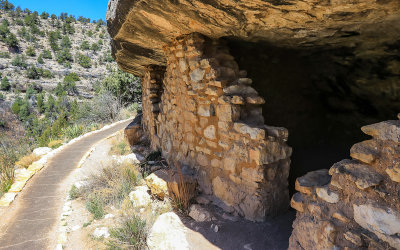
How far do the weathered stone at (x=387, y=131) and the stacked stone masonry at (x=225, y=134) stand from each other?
3.15ft

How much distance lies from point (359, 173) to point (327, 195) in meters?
0.25

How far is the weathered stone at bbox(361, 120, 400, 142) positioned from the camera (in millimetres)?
1186

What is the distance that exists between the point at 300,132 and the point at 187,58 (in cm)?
243

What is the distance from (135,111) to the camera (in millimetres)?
12766

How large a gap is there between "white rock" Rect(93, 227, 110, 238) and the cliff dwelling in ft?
4.09

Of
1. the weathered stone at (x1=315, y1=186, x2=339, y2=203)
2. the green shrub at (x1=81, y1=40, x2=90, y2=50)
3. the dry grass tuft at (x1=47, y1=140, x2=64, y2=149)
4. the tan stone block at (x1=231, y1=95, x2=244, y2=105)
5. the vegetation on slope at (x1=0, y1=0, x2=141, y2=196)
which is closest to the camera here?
the weathered stone at (x1=315, y1=186, x2=339, y2=203)

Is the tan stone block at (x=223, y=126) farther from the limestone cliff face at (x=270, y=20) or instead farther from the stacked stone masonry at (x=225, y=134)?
the limestone cliff face at (x=270, y=20)

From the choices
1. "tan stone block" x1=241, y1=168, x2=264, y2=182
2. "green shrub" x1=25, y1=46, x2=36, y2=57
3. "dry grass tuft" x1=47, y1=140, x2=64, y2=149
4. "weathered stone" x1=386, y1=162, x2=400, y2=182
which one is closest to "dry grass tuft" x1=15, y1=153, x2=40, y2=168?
"dry grass tuft" x1=47, y1=140, x2=64, y2=149

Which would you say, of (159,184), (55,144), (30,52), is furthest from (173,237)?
(30,52)

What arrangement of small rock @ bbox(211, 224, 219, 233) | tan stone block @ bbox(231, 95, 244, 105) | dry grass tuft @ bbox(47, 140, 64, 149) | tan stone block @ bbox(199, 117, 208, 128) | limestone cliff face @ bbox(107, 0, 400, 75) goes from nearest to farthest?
limestone cliff face @ bbox(107, 0, 400, 75), small rock @ bbox(211, 224, 219, 233), tan stone block @ bbox(231, 95, 244, 105), tan stone block @ bbox(199, 117, 208, 128), dry grass tuft @ bbox(47, 140, 64, 149)

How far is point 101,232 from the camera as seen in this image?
2.90m

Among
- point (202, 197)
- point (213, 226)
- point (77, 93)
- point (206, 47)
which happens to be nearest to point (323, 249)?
point (213, 226)

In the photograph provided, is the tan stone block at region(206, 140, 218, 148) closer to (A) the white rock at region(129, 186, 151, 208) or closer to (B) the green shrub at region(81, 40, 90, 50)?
(A) the white rock at region(129, 186, 151, 208)

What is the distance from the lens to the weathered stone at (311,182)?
1625mm
